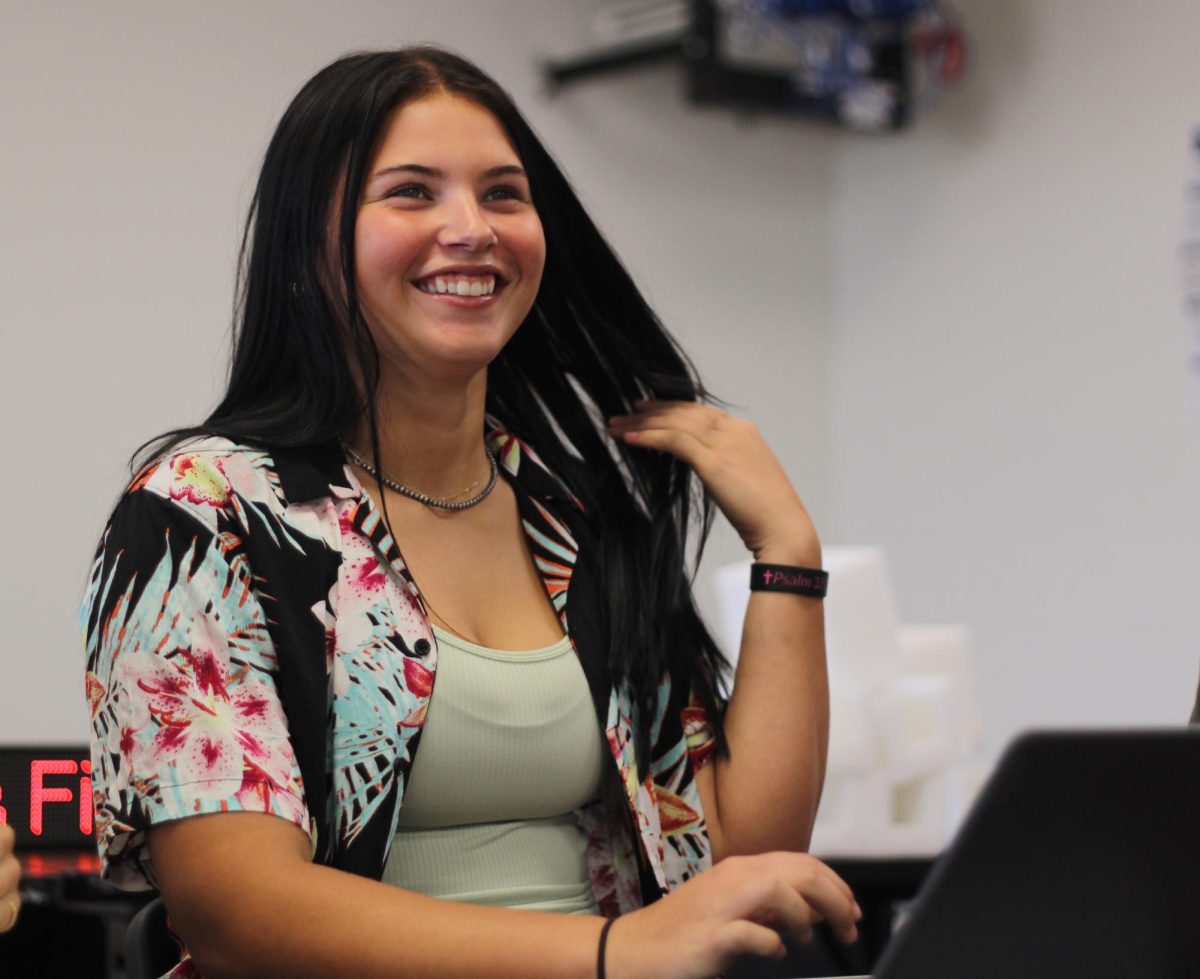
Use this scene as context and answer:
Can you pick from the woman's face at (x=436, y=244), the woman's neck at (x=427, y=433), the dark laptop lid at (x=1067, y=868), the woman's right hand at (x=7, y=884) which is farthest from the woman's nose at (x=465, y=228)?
the dark laptop lid at (x=1067, y=868)

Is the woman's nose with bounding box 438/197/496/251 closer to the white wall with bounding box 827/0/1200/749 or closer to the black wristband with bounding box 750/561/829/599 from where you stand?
the black wristband with bounding box 750/561/829/599

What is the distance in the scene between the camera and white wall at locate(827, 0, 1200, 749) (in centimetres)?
390

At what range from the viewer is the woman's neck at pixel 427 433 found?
4.66ft

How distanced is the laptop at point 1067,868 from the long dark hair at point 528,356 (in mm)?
689

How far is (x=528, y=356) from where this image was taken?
1640 millimetres

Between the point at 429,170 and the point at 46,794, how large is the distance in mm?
692

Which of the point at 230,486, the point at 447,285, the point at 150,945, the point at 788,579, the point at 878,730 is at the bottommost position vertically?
the point at 878,730

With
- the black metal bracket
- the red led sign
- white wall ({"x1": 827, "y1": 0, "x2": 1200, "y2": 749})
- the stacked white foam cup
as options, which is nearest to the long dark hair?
the red led sign

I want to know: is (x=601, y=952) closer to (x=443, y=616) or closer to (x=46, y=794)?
(x=443, y=616)

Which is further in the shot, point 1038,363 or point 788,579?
point 1038,363

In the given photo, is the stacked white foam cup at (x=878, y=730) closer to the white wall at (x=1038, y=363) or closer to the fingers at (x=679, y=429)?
the fingers at (x=679, y=429)

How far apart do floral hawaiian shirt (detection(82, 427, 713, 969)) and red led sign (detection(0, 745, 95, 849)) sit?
35cm

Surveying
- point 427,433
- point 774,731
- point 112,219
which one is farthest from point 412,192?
point 112,219

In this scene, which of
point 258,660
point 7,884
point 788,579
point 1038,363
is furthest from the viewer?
point 1038,363
